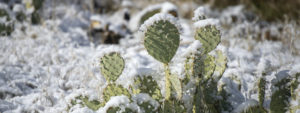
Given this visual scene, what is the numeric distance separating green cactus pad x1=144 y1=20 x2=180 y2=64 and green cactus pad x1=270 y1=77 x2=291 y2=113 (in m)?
0.55

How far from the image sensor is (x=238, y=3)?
5.85 m

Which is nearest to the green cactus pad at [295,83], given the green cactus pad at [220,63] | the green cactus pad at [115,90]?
the green cactus pad at [220,63]

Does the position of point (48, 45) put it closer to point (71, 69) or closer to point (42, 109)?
point (71, 69)

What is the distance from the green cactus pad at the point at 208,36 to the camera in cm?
130

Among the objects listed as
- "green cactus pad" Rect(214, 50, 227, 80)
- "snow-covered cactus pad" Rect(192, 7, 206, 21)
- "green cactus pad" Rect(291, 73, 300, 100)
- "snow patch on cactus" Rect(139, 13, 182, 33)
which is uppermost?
"snow-covered cactus pad" Rect(192, 7, 206, 21)

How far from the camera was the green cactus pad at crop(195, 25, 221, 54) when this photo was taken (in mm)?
1302

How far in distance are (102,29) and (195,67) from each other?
251 cm

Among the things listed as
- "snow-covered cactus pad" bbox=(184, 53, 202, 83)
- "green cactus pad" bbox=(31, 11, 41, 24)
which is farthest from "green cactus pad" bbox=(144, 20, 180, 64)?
"green cactus pad" bbox=(31, 11, 41, 24)

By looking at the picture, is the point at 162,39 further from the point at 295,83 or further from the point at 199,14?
the point at 295,83

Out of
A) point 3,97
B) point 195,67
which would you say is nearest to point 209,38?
point 195,67

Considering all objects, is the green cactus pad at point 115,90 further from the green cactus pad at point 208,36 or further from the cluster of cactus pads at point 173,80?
the green cactus pad at point 208,36

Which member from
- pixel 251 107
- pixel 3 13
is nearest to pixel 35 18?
pixel 3 13

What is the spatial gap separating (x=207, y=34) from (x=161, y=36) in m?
0.24

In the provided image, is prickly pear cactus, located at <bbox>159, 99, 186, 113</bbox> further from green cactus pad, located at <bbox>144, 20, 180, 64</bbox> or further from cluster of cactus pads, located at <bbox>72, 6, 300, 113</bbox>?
green cactus pad, located at <bbox>144, 20, 180, 64</bbox>
